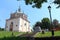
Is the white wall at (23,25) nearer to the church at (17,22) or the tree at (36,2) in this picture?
the church at (17,22)

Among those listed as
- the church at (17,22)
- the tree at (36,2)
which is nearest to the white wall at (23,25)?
the church at (17,22)

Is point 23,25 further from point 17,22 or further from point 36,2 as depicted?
point 36,2

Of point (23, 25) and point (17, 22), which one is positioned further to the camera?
point (23, 25)

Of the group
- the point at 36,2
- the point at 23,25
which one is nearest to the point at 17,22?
the point at 23,25

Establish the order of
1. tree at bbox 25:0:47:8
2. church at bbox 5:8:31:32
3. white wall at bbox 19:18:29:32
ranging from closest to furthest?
tree at bbox 25:0:47:8 → church at bbox 5:8:31:32 → white wall at bbox 19:18:29:32

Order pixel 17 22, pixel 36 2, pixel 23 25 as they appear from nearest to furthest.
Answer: pixel 36 2 → pixel 17 22 → pixel 23 25

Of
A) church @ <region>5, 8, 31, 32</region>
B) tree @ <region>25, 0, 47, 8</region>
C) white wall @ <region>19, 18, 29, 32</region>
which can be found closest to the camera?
tree @ <region>25, 0, 47, 8</region>

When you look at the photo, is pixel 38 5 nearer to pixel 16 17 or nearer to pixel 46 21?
pixel 46 21

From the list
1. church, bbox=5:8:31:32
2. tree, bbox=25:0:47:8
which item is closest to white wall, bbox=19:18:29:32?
church, bbox=5:8:31:32

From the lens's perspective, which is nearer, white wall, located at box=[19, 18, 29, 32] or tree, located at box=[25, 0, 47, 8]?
tree, located at box=[25, 0, 47, 8]

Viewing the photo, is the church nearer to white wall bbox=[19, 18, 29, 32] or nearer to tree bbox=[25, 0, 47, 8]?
white wall bbox=[19, 18, 29, 32]

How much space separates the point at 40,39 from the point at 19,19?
2605 inches

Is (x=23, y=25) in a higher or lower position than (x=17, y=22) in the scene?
lower

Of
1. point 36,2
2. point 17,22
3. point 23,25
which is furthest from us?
point 23,25
